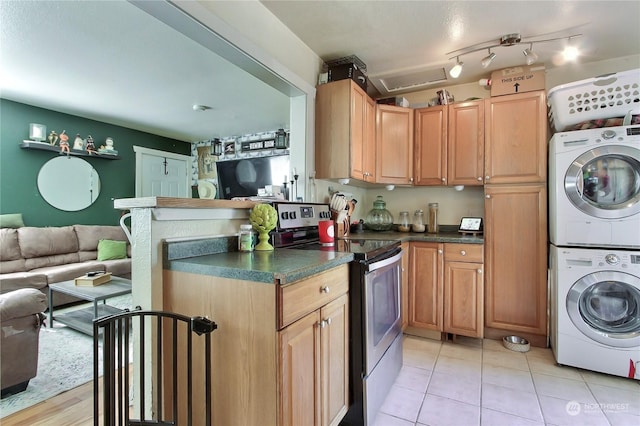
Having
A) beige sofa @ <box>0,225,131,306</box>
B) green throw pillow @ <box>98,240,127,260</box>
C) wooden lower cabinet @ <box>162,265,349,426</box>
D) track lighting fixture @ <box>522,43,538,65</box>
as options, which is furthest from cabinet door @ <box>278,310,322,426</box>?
green throw pillow @ <box>98,240,127,260</box>

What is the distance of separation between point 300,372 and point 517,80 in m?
2.88

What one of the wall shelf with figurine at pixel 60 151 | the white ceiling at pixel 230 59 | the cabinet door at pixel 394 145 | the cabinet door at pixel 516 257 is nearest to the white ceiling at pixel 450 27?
the white ceiling at pixel 230 59

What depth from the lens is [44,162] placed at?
4320 millimetres

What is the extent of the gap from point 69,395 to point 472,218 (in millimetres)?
3372

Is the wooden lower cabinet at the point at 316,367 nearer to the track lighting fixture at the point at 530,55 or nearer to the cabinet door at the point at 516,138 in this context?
the cabinet door at the point at 516,138

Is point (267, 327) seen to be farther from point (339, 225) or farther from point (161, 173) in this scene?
point (161, 173)

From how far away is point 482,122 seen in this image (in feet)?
9.12

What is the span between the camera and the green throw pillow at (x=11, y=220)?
3.80 metres

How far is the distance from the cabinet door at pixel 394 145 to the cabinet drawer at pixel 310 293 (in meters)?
1.56

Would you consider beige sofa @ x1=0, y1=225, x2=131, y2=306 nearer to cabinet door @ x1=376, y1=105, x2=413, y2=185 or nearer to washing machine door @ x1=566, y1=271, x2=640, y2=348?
cabinet door @ x1=376, y1=105, x2=413, y2=185

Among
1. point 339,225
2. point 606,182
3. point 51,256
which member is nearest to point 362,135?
point 339,225

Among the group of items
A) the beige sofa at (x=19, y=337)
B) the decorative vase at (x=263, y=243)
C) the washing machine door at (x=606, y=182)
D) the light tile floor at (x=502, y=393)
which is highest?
the washing machine door at (x=606, y=182)

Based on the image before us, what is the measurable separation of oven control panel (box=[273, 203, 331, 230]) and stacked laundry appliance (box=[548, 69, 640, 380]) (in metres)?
1.73

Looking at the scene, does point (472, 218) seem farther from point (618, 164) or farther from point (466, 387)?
point (466, 387)
